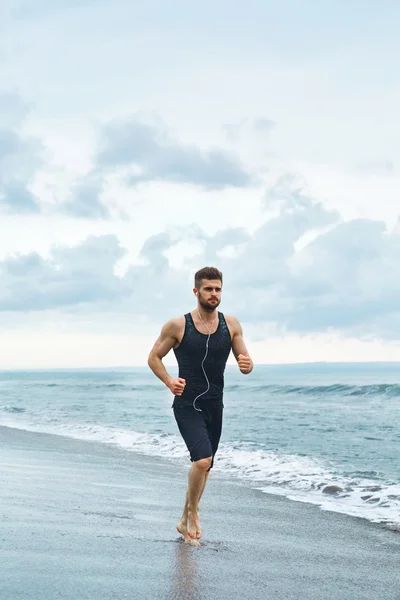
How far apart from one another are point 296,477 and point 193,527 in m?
5.70

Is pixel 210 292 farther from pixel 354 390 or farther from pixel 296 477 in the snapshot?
pixel 354 390

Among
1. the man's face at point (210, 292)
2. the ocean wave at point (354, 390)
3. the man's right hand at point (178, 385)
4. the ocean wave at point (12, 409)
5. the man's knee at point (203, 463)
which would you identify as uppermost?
the man's face at point (210, 292)

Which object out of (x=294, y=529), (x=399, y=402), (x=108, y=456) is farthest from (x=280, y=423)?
(x=294, y=529)

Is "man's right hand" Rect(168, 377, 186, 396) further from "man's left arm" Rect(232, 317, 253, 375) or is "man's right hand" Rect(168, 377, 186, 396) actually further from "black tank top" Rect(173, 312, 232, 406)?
"man's left arm" Rect(232, 317, 253, 375)

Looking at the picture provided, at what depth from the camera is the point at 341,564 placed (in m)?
5.34

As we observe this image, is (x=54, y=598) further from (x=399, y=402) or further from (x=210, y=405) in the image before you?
(x=399, y=402)

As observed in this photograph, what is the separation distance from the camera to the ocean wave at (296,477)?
880cm

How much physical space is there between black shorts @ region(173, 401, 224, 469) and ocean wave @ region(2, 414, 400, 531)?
2.64 m

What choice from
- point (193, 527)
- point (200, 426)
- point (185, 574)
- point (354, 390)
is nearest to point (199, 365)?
point (200, 426)

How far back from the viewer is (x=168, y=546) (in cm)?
528

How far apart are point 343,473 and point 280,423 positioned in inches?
427

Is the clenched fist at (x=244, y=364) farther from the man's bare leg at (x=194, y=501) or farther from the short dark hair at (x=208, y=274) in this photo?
the man's bare leg at (x=194, y=501)

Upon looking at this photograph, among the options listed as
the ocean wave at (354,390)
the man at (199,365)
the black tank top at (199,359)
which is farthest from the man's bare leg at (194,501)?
the ocean wave at (354,390)

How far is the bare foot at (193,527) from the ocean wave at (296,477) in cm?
260
